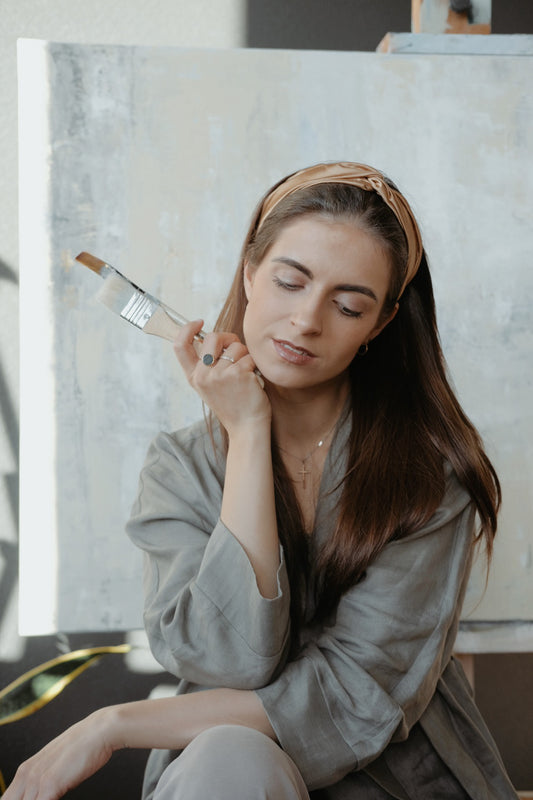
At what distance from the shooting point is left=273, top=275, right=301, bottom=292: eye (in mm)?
1111

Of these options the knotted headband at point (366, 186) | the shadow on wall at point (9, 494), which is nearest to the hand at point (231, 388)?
the knotted headband at point (366, 186)

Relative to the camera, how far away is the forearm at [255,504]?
106 cm

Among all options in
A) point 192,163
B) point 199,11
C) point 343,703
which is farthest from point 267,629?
point 199,11

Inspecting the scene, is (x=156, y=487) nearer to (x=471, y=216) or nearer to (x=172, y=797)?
(x=172, y=797)

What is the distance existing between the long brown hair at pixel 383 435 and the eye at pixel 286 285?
0.24 feet

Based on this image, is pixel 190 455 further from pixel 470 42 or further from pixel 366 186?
pixel 470 42

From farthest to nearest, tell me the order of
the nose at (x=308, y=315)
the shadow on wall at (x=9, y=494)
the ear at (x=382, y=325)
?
the shadow on wall at (x=9, y=494)
the ear at (x=382, y=325)
the nose at (x=308, y=315)

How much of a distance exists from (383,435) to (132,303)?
0.39m

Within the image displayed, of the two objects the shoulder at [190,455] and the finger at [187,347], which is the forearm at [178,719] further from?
the finger at [187,347]

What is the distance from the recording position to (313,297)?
1.09m

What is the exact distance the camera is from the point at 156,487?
48.0 inches

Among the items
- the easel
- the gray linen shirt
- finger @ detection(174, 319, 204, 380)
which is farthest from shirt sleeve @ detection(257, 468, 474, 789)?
the easel

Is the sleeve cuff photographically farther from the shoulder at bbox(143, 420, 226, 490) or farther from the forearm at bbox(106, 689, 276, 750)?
the shoulder at bbox(143, 420, 226, 490)

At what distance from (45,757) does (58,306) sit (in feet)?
2.87
